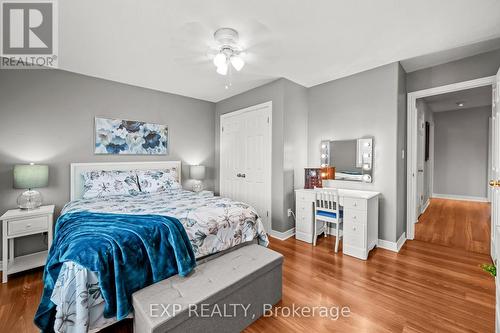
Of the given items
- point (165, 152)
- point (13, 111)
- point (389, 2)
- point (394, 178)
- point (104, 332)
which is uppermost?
point (389, 2)

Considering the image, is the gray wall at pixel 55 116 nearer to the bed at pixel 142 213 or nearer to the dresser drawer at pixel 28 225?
the bed at pixel 142 213

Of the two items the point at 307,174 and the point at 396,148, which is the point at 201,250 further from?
the point at 396,148

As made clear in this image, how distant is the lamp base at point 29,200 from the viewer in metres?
2.57

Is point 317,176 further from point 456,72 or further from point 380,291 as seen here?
point 456,72

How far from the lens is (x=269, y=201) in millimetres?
3570

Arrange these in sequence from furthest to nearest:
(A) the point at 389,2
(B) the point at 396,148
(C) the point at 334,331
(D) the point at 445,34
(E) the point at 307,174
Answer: (E) the point at 307,174 → (B) the point at 396,148 → (D) the point at 445,34 → (A) the point at 389,2 → (C) the point at 334,331

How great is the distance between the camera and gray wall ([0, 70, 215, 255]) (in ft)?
8.67

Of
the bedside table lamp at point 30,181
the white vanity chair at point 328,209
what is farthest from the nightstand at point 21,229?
the white vanity chair at point 328,209

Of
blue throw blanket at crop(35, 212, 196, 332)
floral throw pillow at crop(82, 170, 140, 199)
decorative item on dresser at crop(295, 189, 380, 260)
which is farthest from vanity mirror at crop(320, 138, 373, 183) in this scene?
floral throw pillow at crop(82, 170, 140, 199)

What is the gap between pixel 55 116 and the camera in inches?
115

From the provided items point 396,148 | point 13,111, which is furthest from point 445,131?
point 13,111

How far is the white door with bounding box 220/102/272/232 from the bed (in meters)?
1.29

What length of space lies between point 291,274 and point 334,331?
798 mm

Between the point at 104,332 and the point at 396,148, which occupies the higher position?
the point at 396,148
